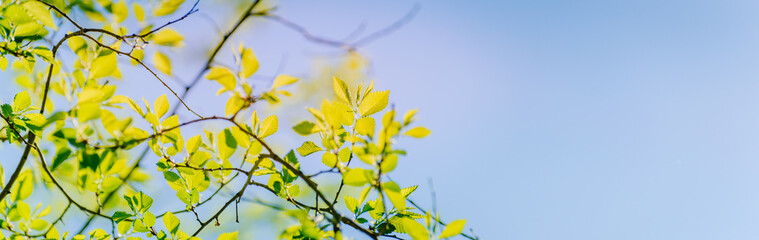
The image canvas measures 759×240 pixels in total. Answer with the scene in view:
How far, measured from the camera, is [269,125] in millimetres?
1164

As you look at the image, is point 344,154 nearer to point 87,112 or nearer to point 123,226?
point 87,112

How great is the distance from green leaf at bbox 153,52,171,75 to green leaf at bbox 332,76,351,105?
0.40 m

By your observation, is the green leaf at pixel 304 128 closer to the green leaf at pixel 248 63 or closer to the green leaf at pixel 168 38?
the green leaf at pixel 248 63

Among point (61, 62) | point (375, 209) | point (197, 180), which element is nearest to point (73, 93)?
point (61, 62)

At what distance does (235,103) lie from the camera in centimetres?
99

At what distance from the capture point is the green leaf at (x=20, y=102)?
1310 mm

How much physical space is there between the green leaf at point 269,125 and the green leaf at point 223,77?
0.23 m

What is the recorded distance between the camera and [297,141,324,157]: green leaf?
1241 millimetres

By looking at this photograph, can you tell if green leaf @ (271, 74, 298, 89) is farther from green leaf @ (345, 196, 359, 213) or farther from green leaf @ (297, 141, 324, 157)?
green leaf @ (345, 196, 359, 213)

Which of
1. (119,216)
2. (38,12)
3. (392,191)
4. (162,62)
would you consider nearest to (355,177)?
(392,191)

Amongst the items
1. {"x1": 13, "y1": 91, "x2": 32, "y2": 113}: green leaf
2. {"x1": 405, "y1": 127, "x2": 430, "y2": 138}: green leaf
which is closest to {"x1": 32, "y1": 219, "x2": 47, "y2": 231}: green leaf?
{"x1": 13, "y1": 91, "x2": 32, "y2": 113}: green leaf

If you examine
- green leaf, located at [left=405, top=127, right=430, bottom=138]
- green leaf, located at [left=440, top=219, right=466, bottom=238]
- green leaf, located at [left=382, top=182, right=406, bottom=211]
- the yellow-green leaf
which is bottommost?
green leaf, located at [left=440, top=219, right=466, bottom=238]

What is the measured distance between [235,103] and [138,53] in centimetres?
56

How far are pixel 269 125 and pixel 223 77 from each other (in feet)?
0.92
